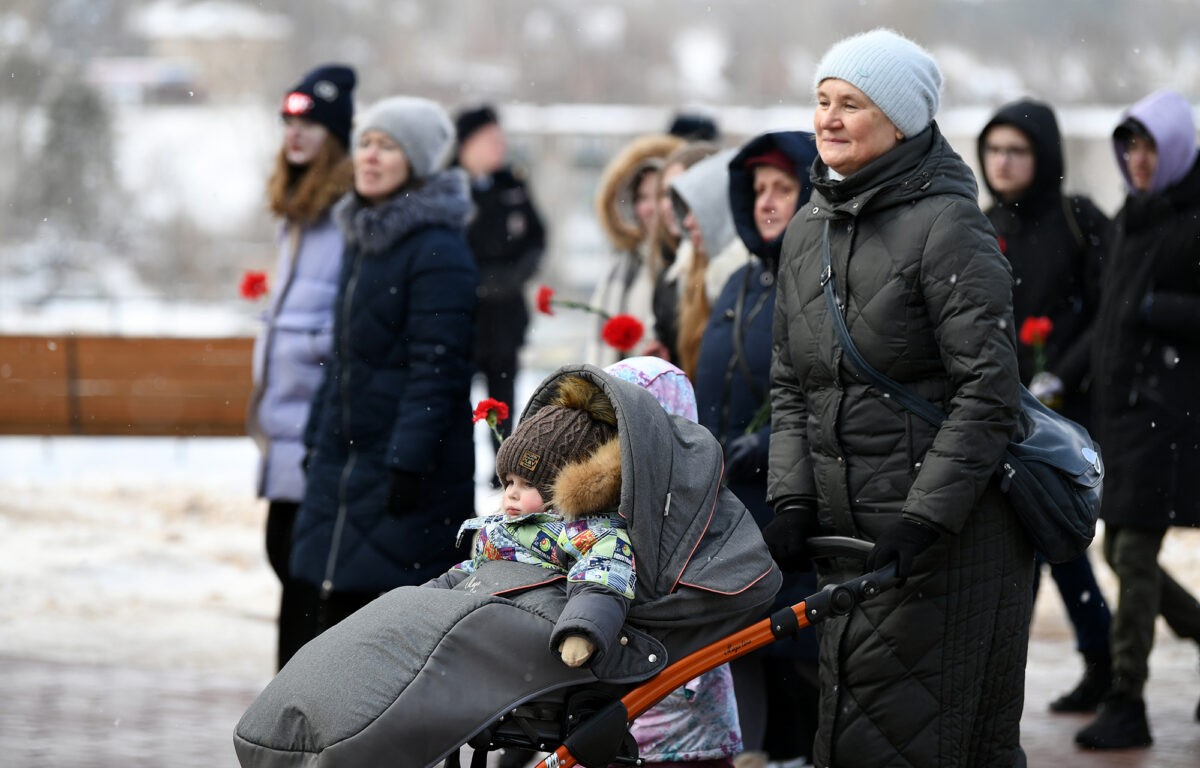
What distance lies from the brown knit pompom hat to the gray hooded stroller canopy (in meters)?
0.06

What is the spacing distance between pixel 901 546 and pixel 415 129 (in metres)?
3.02

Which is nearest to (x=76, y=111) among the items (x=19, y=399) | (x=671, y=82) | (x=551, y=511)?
(x=671, y=82)

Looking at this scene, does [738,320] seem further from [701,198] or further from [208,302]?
[208,302]

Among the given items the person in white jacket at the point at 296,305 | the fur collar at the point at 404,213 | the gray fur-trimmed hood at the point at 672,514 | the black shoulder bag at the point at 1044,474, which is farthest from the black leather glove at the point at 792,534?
the person in white jacket at the point at 296,305

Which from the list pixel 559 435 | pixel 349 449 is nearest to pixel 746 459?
pixel 559 435

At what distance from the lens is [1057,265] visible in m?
6.51

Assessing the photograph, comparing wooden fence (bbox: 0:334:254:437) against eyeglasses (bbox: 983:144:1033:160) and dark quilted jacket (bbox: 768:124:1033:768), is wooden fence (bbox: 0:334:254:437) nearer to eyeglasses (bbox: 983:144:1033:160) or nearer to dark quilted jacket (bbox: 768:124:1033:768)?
eyeglasses (bbox: 983:144:1033:160)

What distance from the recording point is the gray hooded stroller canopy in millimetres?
3018

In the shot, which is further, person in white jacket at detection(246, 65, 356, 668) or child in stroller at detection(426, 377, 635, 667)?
person in white jacket at detection(246, 65, 356, 668)

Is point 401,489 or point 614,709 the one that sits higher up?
point 614,709

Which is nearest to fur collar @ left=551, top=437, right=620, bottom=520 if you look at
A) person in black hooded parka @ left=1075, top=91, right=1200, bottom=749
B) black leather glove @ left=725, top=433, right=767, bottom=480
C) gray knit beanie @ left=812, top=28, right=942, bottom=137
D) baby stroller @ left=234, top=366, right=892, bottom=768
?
baby stroller @ left=234, top=366, right=892, bottom=768

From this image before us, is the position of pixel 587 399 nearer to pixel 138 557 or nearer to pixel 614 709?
pixel 614 709

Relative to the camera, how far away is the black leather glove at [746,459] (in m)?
4.83

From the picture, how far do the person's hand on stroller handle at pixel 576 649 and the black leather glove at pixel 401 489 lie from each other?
250 centimetres
